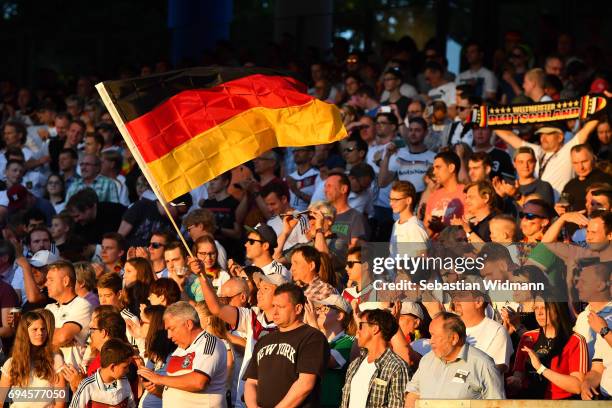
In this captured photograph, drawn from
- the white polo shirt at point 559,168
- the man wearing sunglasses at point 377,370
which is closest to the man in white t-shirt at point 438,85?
the white polo shirt at point 559,168

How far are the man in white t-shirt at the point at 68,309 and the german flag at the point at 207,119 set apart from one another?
1880 millimetres

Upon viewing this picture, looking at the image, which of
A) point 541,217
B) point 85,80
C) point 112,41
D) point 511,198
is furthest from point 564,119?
point 112,41

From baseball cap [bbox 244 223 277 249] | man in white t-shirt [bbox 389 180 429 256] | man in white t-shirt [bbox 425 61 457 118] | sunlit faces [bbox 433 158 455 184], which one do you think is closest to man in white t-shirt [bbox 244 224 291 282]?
baseball cap [bbox 244 223 277 249]

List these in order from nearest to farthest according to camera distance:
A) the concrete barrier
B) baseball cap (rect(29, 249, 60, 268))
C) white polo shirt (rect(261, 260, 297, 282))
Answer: the concrete barrier → white polo shirt (rect(261, 260, 297, 282)) → baseball cap (rect(29, 249, 60, 268))

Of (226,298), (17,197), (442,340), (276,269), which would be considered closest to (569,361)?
(442,340)

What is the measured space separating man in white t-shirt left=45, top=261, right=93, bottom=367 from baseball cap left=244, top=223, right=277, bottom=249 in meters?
1.62

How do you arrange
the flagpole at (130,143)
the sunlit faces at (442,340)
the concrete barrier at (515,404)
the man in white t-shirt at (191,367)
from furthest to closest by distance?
the flagpole at (130,143) < the man in white t-shirt at (191,367) < the sunlit faces at (442,340) < the concrete barrier at (515,404)

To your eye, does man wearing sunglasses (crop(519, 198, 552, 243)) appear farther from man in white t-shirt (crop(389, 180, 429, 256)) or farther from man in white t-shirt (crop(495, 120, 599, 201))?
man in white t-shirt (crop(495, 120, 599, 201))

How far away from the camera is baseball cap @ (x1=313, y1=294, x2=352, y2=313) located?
10.9 metres

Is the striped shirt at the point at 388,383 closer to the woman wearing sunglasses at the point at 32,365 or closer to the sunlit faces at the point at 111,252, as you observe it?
the woman wearing sunglasses at the point at 32,365

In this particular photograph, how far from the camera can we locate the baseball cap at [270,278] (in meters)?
11.3

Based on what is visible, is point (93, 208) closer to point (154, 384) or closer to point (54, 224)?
point (54, 224)

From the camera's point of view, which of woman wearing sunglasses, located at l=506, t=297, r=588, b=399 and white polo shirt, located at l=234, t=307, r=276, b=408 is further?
white polo shirt, located at l=234, t=307, r=276, b=408

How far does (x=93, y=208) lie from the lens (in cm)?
1547
